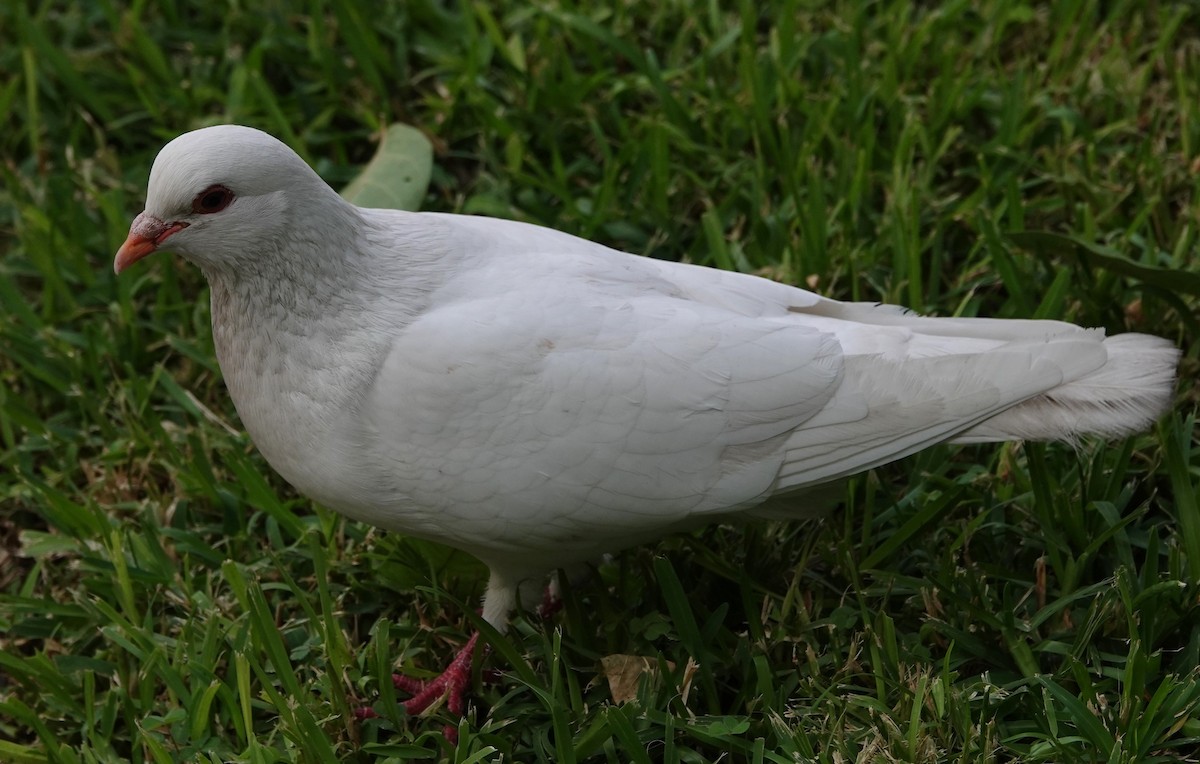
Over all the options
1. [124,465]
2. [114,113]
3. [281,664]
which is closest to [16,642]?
[124,465]

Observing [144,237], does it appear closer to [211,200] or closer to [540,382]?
[211,200]

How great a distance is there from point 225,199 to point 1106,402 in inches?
76.5

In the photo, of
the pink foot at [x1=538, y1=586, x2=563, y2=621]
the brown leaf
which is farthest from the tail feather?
the pink foot at [x1=538, y1=586, x2=563, y2=621]

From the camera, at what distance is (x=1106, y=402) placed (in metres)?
2.83

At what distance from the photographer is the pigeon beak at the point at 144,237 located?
2.88m

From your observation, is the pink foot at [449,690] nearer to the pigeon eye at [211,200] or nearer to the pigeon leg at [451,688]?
the pigeon leg at [451,688]

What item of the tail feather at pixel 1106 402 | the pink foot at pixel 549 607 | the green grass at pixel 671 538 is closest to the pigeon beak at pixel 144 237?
the green grass at pixel 671 538

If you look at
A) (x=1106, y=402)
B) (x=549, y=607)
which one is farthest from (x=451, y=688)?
(x=1106, y=402)

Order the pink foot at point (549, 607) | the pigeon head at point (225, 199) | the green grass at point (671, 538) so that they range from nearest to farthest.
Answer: the pigeon head at point (225, 199), the green grass at point (671, 538), the pink foot at point (549, 607)

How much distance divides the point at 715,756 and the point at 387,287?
4.31 feet

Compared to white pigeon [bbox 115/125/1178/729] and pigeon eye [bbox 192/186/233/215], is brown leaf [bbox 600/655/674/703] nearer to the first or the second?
white pigeon [bbox 115/125/1178/729]

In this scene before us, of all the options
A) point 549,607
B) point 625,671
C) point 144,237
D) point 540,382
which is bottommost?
point 549,607

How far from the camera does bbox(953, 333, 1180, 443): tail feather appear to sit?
111 inches

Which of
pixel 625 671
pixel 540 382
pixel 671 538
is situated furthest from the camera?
pixel 671 538
